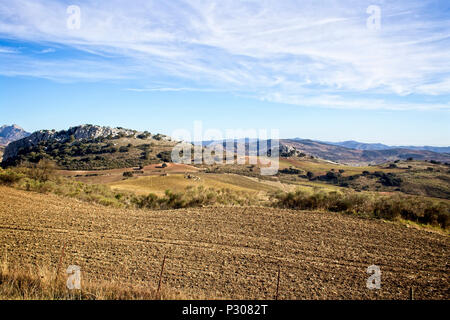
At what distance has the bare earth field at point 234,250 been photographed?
7.76m

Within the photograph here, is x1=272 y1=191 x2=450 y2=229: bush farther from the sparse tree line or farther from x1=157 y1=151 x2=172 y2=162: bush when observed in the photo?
x1=157 y1=151 x2=172 y2=162: bush

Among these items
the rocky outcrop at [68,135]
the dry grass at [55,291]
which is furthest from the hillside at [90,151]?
the dry grass at [55,291]

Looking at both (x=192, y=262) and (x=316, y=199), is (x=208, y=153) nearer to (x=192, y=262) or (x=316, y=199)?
(x=316, y=199)

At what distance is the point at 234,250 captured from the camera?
10.4 m

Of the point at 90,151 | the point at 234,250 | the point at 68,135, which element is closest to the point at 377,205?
the point at 234,250

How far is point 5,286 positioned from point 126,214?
9922 millimetres

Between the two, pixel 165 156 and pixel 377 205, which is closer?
pixel 377 205

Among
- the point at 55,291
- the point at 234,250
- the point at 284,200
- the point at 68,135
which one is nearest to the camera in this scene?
the point at 55,291

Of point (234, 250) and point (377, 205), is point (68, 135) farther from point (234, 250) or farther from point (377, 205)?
point (234, 250)

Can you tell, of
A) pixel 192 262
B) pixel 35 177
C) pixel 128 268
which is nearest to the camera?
pixel 128 268

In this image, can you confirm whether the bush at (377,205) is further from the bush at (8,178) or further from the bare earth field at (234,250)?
the bush at (8,178)

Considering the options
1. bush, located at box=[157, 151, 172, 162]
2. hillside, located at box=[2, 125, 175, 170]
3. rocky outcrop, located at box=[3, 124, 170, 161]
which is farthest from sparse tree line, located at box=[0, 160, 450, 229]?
rocky outcrop, located at box=[3, 124, 170, 161]
